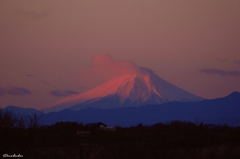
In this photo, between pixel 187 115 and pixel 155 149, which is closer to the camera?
pixel 155 149

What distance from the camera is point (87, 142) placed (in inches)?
772

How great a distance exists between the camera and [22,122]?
52.7 ft

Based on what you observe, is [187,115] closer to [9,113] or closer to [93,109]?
[93,109]

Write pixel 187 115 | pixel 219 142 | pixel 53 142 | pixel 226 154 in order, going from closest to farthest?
pixel 226 154 → pixel 53 142 → pixel 219 142 → pixel 187 115

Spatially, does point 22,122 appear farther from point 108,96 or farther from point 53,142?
point 108,96

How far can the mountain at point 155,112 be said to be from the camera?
141 m

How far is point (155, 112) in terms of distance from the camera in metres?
152

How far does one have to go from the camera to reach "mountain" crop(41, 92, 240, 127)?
462ft

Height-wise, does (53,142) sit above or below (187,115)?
below

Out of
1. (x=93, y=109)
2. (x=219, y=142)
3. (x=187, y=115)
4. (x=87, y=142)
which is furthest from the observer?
(x=93, y=109)

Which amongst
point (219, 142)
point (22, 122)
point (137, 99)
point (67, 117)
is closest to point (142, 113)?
point (137, 99)

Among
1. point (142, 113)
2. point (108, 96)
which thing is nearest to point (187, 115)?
point (142, 113)

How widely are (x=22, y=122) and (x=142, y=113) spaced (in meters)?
137

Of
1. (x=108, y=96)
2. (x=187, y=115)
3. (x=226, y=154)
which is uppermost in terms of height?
(x=108, y=96)
